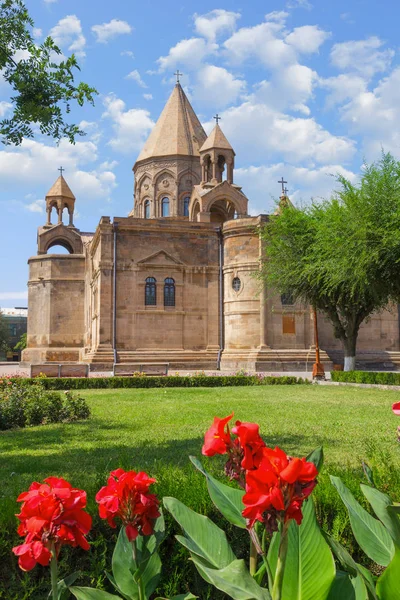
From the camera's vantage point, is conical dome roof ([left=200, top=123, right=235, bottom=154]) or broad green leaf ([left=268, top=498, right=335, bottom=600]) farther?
conical dome roof ([left=200, top=123, right=235, bottom=154])

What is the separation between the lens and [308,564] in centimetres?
227

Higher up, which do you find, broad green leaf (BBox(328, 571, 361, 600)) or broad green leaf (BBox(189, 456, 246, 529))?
broad green leaf (BBox(189, 456, 246, 529))

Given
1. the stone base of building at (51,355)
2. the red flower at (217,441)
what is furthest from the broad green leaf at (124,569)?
the stone base of building at (51,355)

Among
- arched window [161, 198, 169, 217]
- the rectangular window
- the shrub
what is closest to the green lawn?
the shrub

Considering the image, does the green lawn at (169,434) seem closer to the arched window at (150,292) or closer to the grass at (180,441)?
the grass at (180,441)

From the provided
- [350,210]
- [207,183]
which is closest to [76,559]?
[350,210]

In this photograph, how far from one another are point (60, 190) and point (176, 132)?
10.0 metres

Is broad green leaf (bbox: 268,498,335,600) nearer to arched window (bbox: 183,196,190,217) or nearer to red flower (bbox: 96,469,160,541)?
red flower (bbox: 96,469,160,541)

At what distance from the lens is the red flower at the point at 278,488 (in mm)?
1830

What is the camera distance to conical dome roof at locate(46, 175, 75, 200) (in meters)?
43.6

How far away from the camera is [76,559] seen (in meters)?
3.80

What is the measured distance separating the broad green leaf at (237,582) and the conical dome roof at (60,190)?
43.7 metres

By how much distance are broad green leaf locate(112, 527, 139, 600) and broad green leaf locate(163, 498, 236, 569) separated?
277mm

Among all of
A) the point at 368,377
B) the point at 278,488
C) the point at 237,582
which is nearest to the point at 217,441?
the point at 278,488
